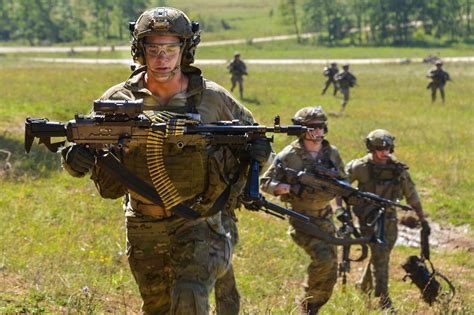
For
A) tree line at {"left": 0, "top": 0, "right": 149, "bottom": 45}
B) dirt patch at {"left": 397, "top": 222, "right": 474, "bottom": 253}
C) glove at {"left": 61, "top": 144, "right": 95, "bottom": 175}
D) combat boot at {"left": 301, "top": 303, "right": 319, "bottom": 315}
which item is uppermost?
tree line at {"left": 0, "top": 0, "right": 149, "bottom": 45}

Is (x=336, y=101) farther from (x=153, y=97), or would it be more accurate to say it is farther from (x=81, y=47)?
(x=81, y=47)

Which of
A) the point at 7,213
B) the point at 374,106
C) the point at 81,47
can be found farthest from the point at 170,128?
the point at 81,47

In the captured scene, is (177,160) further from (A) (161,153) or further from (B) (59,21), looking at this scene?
(B) (59,21)

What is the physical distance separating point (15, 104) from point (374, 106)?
13412 mm

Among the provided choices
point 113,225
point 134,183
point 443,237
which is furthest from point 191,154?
point 443,237

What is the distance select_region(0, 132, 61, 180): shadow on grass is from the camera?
11904mm

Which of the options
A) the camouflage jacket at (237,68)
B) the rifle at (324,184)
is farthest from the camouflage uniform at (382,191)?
the camouflage jacket at (237,68)

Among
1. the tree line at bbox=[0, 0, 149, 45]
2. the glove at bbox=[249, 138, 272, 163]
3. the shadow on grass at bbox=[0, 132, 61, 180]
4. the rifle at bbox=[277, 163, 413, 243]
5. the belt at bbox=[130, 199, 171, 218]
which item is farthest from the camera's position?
the tree line at bbox=[0, 0, 149, 45]

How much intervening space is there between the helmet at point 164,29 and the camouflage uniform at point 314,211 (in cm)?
289

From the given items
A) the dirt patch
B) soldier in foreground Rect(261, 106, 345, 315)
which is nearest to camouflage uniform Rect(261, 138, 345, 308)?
soldier in foreground Rect(261, 106, 345, 315)

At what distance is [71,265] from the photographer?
25.6ft

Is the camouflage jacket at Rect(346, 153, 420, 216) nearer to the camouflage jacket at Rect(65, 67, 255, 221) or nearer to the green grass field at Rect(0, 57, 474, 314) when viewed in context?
the green grass field at Rect(0, 57, 474, 314)

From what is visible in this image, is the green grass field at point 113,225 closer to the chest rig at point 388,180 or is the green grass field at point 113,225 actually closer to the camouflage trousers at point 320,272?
the camouflage trousers at point 320,272

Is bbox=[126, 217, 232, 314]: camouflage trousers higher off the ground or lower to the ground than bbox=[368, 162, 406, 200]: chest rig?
higher
